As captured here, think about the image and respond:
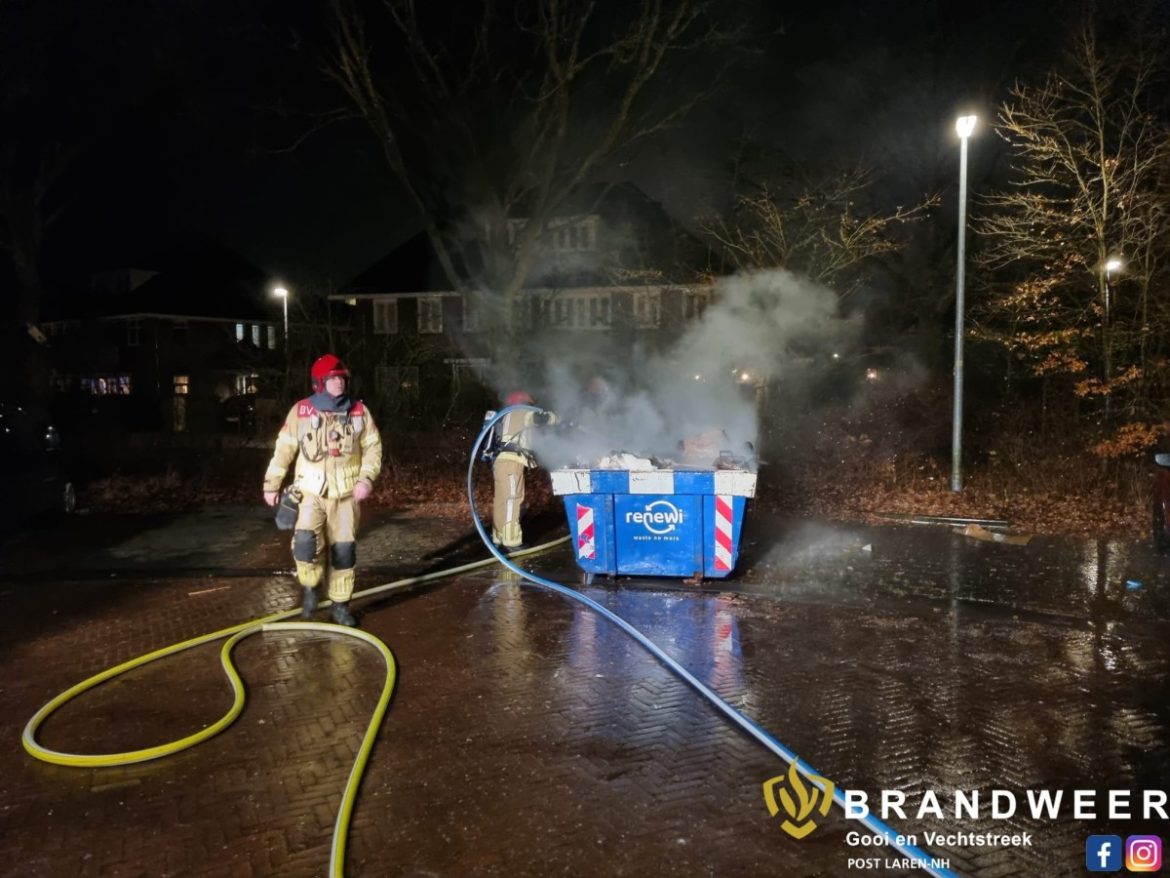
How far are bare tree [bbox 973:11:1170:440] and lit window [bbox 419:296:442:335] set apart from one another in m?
24.2

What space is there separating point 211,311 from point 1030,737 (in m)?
41.1

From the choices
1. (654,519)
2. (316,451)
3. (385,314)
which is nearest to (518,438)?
(654,519)

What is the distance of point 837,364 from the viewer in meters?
17.7

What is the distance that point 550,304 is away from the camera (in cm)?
2583

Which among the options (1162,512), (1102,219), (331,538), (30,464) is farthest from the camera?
(1102,219)

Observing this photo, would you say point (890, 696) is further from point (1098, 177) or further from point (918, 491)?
point (1098, 177)

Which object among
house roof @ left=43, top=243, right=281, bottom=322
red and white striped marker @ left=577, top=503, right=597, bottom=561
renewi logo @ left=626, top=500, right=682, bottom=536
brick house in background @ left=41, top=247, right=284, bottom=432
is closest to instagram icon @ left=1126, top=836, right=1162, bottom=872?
renewi logo @ left=626, top=500, right=682, bottom=536

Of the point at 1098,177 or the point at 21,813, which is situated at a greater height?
the point at 1098,177

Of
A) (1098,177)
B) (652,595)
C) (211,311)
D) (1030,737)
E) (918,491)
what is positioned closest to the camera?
(1030,737)

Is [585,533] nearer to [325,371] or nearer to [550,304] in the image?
[325,371]

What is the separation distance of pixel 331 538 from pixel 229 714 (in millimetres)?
1953

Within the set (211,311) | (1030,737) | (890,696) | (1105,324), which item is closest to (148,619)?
(890,696)

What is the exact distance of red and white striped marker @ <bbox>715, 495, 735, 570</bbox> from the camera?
700 cm

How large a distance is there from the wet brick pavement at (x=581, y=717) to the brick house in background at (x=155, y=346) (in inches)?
1203
